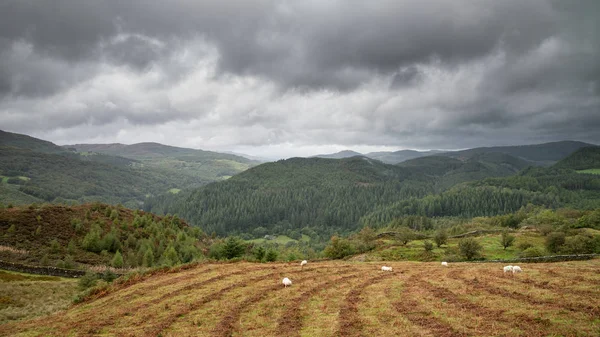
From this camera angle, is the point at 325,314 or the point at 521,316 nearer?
the point at 521,316

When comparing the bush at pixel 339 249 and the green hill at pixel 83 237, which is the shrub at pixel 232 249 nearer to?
the green hill at pixel 83 237

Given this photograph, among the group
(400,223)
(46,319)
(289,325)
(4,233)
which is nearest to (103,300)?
(46,319)

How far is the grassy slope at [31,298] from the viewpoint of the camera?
1121 inches

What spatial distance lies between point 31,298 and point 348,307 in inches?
1676

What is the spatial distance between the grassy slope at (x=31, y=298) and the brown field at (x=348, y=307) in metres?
5.55

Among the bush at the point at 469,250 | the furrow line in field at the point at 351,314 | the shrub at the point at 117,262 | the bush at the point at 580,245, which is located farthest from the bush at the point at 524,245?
the shrub at the point at 117,262

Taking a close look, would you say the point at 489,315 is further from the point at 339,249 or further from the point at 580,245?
the point at 580,245

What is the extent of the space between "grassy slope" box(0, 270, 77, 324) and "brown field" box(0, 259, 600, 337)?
555 cm

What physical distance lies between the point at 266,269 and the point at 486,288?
22652 mm

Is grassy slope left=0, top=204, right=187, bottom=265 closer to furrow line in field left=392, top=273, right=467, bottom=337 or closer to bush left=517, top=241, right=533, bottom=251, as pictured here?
furrow line in field left=392, top=273, right=467, bottom=337

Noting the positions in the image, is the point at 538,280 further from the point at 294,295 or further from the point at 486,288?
the point at 294,295

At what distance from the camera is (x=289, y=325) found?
1884cm

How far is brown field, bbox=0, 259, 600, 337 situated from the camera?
55.5 feet

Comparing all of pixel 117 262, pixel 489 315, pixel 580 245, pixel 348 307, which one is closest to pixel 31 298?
pixel 117 262
